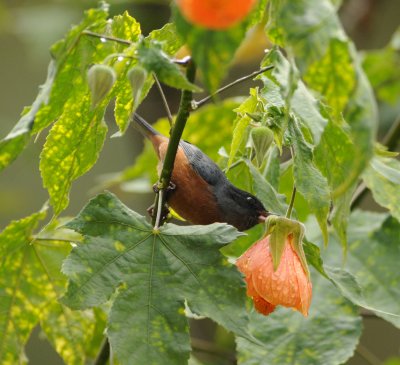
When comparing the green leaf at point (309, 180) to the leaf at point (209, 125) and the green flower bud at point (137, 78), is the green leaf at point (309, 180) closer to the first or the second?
the green flower bud at point (137, 78)

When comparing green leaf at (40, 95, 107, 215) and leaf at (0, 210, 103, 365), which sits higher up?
green leaf at (40, 95, 107, 215)

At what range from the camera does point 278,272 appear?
0.78m

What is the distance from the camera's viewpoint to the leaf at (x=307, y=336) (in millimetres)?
1060

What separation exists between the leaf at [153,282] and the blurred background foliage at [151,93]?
243mm

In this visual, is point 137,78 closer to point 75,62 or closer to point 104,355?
point 75,62

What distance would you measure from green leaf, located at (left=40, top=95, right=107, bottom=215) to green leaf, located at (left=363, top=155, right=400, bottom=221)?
14.6 inches

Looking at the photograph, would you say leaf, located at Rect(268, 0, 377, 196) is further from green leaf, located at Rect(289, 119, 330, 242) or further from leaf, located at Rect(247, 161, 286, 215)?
leaf, located at Rect(247, 161, 286, 215)

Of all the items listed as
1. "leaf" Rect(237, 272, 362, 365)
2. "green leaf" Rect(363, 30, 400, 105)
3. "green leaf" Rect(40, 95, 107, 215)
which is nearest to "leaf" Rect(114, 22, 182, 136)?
"green leaf" Rect(40, 95, 107, 215)

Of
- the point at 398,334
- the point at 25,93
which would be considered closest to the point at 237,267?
the point at 398,334

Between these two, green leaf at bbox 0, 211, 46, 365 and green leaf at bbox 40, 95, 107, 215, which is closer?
green leaf at bbox 40, 95, 107, 215

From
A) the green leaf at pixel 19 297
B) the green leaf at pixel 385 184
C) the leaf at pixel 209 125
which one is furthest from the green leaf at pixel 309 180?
the leaf at pixel 209 125

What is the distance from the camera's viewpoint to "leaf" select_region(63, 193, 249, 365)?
78cm

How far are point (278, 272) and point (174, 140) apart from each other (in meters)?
0.16

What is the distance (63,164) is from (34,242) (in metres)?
0.25
